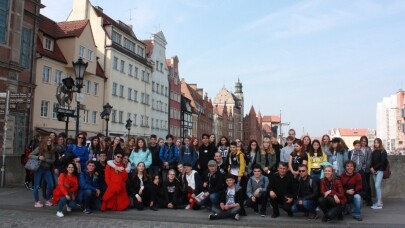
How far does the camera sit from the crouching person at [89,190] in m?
10.3

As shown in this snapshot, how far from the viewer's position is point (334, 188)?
9.39 meters

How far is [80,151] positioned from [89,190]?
5.05 feet

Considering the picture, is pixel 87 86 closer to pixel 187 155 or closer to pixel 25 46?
pixel 25 46

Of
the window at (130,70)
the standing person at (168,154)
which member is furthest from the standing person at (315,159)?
the window at (130,70)

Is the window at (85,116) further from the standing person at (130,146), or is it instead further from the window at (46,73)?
the standing person at (130,146)

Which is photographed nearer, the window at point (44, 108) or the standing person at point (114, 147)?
the standing person at point (114, 147)

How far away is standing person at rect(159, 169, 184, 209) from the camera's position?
36.2ft

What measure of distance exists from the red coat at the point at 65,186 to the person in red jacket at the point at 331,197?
5849 millimetres

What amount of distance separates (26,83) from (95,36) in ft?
56.7

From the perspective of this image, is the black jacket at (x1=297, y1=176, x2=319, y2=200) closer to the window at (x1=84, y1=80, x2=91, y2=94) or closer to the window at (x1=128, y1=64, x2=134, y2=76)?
the window at (x1=84, y1=80, x2=91, y2=94)

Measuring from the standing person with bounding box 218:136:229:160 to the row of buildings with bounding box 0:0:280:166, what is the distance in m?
5.29

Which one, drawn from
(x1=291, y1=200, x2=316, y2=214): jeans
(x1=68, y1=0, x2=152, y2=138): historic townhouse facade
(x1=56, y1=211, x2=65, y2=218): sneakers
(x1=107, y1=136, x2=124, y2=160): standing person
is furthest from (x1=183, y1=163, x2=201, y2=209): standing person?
(x1=68, y1=0, x2=152, y2=138): historic townhouse facade

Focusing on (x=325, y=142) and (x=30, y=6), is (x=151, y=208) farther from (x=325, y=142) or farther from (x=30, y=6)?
(x=30, y=6)

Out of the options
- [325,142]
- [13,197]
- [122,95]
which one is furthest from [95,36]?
[325,142]
